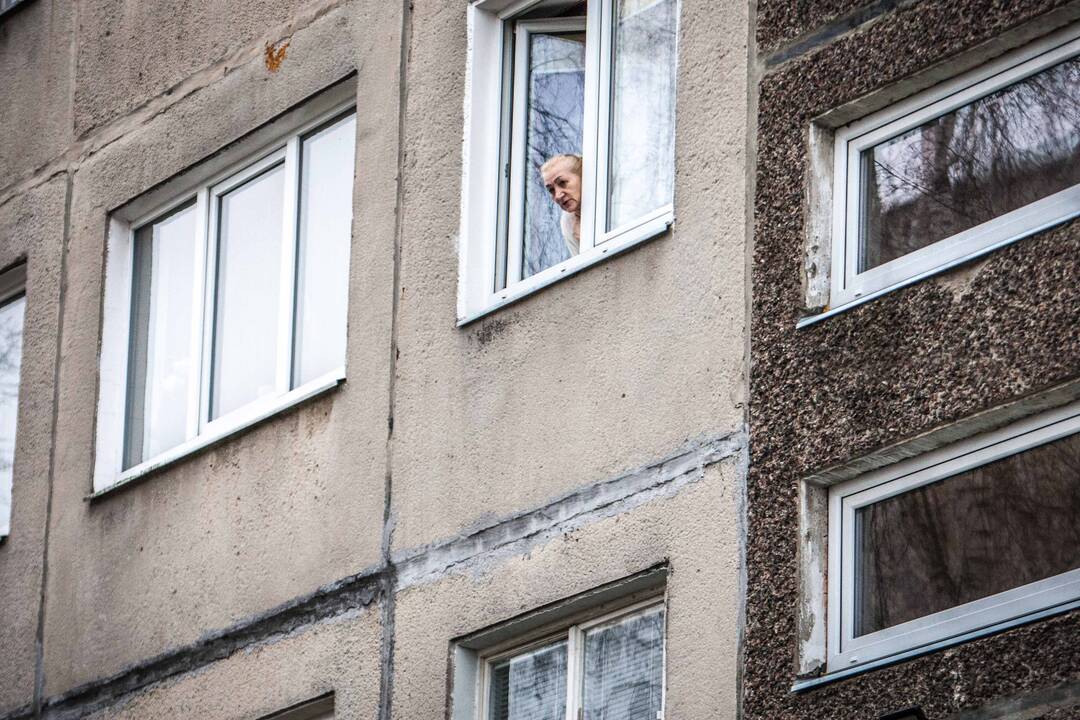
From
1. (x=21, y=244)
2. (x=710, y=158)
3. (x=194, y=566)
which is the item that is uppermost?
(x=21, y=244)

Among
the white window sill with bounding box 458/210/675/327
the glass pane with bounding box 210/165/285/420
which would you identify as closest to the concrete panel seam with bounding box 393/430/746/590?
the white window sill with bounding box 458/210/675/327

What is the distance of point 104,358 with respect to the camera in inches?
504

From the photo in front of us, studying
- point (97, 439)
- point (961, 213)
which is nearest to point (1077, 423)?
point (961, 213)

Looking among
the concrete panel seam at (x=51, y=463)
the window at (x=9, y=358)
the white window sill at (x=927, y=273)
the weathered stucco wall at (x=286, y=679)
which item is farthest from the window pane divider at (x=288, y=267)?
the white window sill at (x=927, y=273)

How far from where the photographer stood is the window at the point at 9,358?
45.1 ft

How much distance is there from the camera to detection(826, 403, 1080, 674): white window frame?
26.7 feet

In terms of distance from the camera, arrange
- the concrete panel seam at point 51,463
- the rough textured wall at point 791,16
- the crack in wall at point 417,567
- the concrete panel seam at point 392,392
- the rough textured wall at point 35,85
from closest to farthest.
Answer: the rough textured wall at point 791,16 < the crack in wall at point 417,567 < the concrete panel seam at point 392,392 < the concrete panel seam at point 51,463 < the rough textured wall at point 35,85

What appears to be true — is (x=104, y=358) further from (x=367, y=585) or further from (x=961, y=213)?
(x=961, y=213)

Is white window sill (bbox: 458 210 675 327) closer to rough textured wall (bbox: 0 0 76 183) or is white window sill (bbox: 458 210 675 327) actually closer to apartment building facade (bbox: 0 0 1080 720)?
apartment building facade (bbox: 0 0 1080 720)

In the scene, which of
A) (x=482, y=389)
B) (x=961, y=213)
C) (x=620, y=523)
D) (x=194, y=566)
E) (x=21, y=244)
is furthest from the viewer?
(x=21, y=244)

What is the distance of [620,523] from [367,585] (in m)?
1.55

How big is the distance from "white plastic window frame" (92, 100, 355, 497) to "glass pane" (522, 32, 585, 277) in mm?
1191

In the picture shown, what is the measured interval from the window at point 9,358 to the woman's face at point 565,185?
4.30 metres

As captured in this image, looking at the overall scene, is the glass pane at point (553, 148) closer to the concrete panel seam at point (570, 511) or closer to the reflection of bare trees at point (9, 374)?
the concrete panel seam at point (570, 511)
